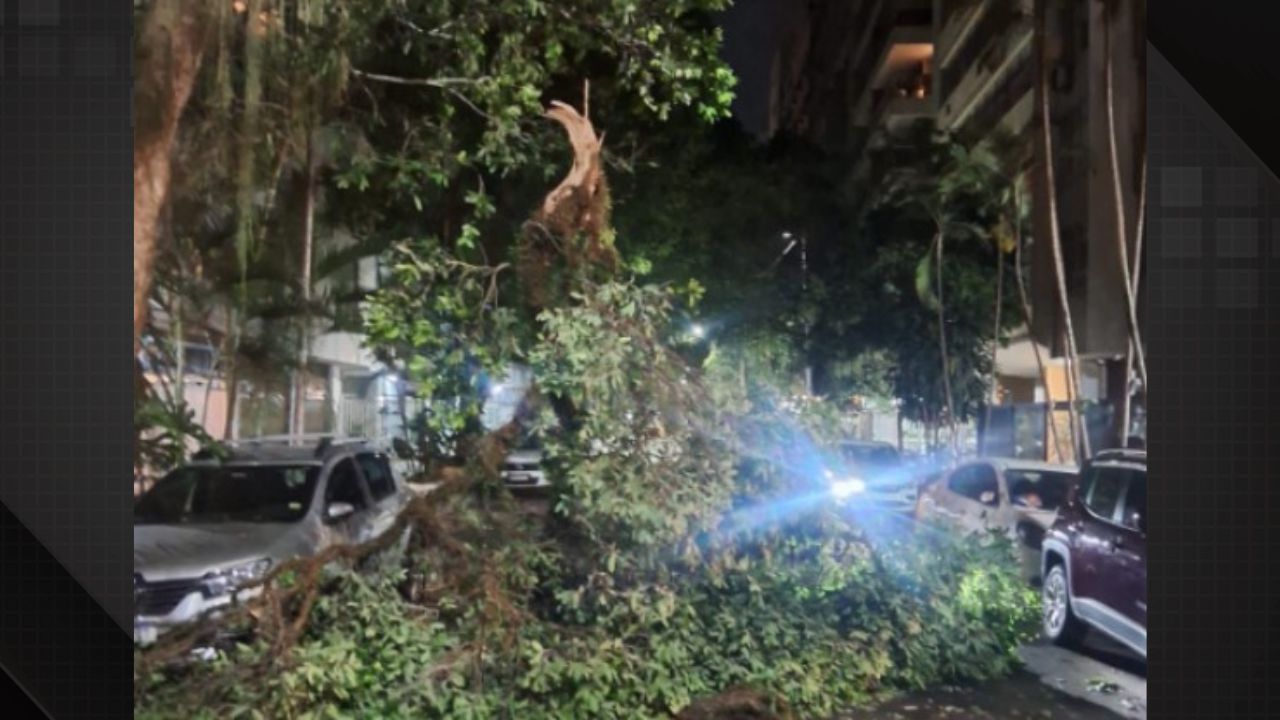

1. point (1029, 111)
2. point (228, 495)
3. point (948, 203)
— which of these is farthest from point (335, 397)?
point (1029, 111)

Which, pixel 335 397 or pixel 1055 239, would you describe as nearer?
pixel 1055 239

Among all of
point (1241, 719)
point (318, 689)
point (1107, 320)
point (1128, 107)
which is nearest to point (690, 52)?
point (1128, 107)

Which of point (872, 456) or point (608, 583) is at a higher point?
point (872, 456)

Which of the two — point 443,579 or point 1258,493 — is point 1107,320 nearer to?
point 1258,493

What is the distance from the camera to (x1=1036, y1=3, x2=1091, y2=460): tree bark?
11.7 ft

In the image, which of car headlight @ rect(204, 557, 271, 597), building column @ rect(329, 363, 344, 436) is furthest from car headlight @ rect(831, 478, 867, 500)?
car headlight @ rect(204, 557, 271, 597)

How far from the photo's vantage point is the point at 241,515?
3.81 meters

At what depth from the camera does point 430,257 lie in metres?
3.94

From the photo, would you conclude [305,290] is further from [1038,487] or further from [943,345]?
[1038,487]

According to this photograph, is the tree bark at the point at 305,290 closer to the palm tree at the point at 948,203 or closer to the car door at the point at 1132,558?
the palm tree at the point at 948,203

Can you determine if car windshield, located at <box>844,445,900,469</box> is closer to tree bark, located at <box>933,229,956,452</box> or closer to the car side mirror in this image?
tree bark, located at <box>933,229,956,452</box>

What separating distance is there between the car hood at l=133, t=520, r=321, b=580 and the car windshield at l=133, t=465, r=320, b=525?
36mm

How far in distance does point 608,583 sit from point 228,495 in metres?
1.57

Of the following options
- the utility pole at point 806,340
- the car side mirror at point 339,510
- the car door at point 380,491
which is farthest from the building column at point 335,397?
the utility pole at point 806,340
